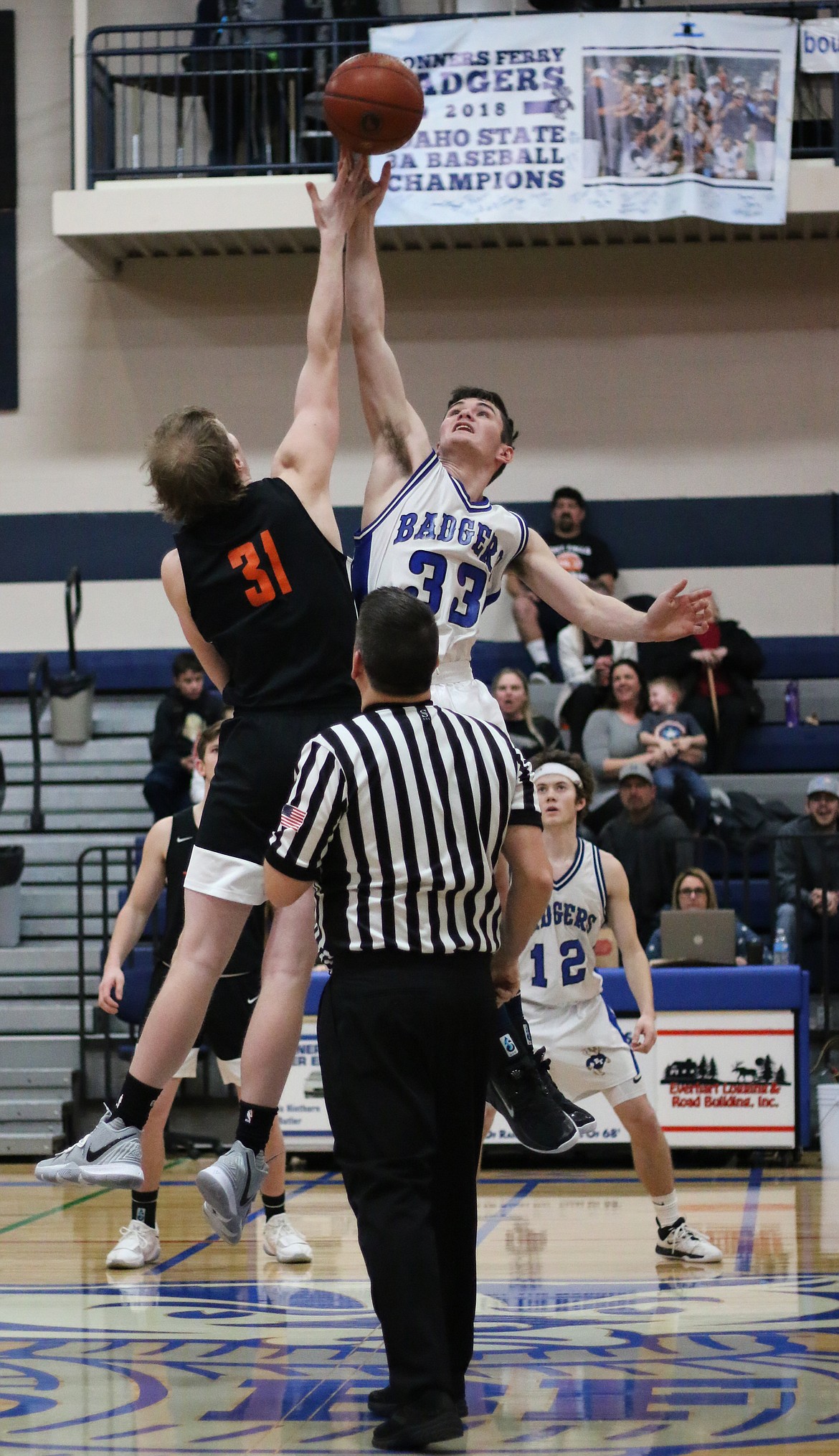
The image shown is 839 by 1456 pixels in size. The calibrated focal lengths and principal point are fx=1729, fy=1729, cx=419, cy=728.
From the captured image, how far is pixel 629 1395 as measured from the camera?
4.11 metres

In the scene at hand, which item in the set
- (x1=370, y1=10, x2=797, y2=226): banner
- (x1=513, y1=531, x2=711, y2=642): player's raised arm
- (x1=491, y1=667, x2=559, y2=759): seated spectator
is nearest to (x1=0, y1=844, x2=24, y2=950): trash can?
(x1=491, y1=667, x2=559, y2=759): seated spectator

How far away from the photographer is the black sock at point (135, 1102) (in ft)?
14.0

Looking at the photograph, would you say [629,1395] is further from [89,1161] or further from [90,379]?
[90,379]

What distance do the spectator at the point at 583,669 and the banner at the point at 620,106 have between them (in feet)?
9.05

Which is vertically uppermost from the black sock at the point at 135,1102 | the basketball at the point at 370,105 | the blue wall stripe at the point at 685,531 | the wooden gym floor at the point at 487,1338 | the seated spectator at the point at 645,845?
the blue wall stripe at the point at 685,531

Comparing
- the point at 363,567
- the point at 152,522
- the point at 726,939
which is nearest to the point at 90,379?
the point at 152,522

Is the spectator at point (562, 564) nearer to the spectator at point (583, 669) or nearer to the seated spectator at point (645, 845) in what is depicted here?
the spectator at point (583, 669)

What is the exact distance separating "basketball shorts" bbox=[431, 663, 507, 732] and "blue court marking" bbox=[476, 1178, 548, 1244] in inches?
114

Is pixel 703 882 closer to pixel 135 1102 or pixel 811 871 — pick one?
pixel 811 871

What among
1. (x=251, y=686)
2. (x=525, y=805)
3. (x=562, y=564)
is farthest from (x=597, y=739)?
(x=251, y=686)

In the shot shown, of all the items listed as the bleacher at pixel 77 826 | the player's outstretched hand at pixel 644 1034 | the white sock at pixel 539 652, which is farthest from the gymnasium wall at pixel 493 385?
the player's outstretched hand at pixel 644 1034

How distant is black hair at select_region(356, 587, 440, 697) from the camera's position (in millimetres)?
3844

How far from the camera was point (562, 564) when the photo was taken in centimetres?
1228

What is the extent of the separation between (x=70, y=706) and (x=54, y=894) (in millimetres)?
1813
